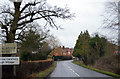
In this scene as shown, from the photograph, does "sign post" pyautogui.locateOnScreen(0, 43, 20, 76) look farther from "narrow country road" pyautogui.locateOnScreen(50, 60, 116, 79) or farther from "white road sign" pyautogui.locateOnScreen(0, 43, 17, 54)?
"narrow country road" pyautogui.locateOnScreen(50, 60, 116, 79)

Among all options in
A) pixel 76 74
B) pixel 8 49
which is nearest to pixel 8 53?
pixel 8 49

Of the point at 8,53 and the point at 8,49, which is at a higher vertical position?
the point at 8,49

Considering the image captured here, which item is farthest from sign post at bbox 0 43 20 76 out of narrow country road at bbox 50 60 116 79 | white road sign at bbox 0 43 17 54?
narrow country road at bbox 50 60 116 79

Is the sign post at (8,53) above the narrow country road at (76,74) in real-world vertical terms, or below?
above

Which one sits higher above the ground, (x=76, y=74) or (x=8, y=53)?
(x=8, y=53)

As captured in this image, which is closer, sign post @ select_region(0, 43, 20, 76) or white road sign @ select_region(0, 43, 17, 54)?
sign post @ select_region(0, 43, 20, 76)

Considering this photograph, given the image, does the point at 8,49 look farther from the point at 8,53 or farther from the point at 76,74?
the point at 76,74

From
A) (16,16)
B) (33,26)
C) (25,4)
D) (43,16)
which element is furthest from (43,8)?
(33,26)

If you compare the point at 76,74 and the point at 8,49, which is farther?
the point at 76,74

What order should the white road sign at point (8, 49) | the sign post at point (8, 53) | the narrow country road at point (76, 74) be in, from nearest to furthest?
the sign post at point (8, 53), the white road sign at point (8, 49), the narrow country road at point (76, 74)

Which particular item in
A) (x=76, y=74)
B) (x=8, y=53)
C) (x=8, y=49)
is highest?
(x=8, y=49)

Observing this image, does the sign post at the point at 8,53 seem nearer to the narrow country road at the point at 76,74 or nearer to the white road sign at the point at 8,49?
the white road sign at the point at 8,49

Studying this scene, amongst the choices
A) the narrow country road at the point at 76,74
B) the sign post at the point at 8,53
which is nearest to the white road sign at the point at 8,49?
the sign post at the point at 8,53

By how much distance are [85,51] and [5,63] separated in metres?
33.7
